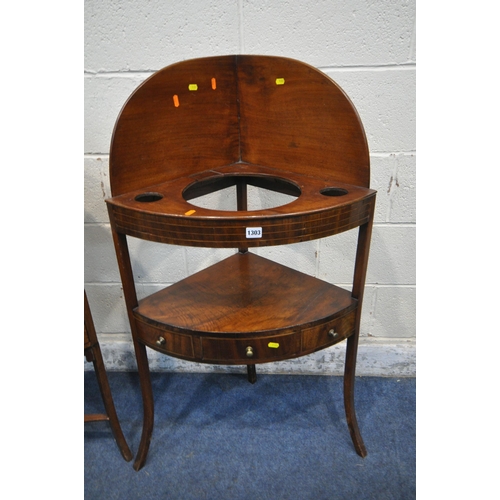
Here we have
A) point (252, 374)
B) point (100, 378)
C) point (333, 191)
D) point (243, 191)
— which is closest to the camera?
point (333, 191)

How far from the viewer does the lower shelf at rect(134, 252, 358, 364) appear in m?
1.07

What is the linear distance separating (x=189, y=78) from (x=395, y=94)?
60 centimetres

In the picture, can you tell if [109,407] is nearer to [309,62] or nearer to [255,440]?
[255,440]

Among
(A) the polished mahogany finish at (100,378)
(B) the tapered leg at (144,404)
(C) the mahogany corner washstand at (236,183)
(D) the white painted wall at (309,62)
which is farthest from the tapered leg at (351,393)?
→ (A) the polished mahogany finish at (100,378)

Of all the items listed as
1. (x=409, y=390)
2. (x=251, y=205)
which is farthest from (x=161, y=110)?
(x=409, y=390)

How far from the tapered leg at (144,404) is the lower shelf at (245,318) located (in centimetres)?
7

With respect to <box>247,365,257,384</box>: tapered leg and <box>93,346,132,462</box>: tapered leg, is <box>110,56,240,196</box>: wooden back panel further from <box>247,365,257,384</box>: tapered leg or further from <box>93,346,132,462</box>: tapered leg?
<box>247,365,257,384</box>: tapered leg

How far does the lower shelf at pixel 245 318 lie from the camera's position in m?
1.07

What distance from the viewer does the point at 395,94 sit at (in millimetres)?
1336

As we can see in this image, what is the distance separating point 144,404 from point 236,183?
683 millimetres

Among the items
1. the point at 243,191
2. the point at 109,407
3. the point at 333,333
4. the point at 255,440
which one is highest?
the point at 243,191

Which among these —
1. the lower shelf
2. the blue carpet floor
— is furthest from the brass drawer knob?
the blue carpet floor

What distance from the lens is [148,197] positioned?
3.63 ft

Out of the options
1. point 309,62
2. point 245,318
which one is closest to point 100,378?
point 245,318
